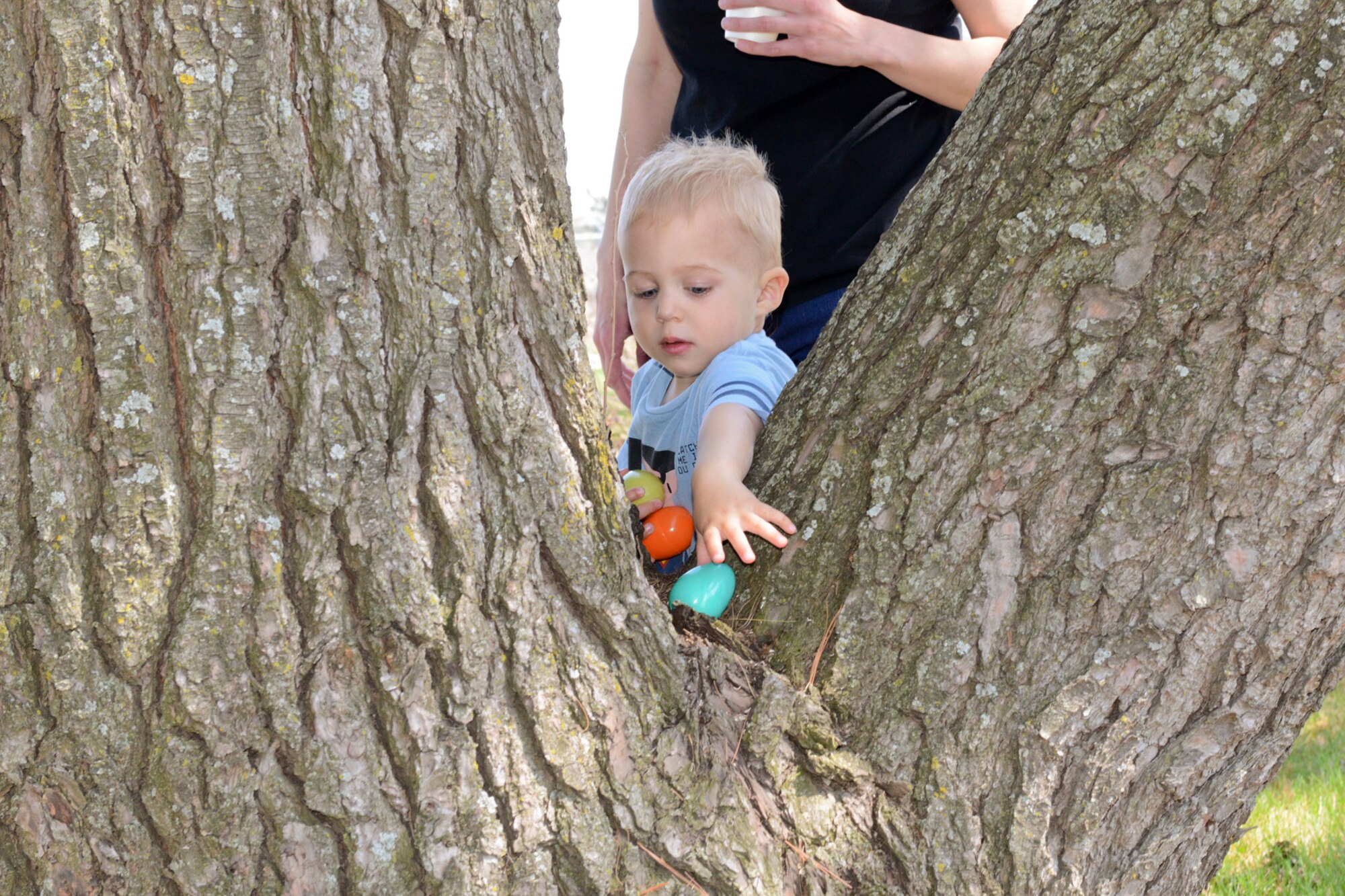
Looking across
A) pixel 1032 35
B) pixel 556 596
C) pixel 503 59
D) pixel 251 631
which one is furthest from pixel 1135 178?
pixel 251 631

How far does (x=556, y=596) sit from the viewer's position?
1451 millimetres

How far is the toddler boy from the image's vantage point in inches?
91.7

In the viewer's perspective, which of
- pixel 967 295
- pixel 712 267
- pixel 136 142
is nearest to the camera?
pixel 136 142

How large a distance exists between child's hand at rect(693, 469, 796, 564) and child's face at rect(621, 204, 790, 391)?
624mm

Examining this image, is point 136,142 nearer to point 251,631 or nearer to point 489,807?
point 251,631

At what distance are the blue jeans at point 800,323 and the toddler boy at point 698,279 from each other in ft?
0.54

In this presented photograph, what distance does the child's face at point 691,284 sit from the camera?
7.79 feet

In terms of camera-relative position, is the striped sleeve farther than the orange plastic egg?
Yes

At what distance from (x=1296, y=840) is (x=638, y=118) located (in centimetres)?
298

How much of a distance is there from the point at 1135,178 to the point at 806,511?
0.69 metres

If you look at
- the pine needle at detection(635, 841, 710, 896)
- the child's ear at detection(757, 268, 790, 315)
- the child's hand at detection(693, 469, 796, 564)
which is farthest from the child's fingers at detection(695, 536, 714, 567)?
the child's ear at detection(757, 268, 790, 315)

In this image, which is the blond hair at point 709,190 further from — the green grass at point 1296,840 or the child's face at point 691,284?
the green grass at point 1296,840

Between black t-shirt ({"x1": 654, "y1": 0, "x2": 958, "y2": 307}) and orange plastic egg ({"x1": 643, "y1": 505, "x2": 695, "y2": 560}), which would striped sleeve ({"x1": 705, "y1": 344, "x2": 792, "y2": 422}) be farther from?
black t-shirt ({"x1": 654, "y1": 0, "x2": 958, "y2": 307})

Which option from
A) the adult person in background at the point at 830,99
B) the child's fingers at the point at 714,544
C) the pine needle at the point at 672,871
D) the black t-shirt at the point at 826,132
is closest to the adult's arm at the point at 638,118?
the adult person in background at the point at 830,99
